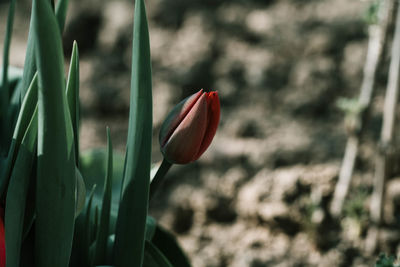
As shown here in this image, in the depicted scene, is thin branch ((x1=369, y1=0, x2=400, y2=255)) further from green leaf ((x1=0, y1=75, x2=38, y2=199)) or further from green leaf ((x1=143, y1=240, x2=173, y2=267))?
green leaf ((x1=0, y1=75, x2=38, y2=199))

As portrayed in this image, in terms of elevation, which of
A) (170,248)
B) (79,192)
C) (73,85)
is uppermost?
(73,85)

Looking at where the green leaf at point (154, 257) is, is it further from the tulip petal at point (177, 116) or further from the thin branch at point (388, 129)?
the thin branch at point (388, 129)

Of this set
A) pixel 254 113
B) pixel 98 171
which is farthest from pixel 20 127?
pixel 254 113

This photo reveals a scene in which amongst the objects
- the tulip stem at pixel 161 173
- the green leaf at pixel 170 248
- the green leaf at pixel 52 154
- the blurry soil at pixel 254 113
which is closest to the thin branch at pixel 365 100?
the blurry soil at pixel 254 113

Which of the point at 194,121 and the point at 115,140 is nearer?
the point at 194,121

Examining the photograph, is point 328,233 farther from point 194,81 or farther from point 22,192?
point 22,192

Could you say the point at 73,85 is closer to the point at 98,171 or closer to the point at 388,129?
the point at 98,171

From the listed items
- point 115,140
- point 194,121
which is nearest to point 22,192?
point 194,121

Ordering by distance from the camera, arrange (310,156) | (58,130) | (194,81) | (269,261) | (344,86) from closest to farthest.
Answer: (58,130) < (269,261) < (310,156) < (344,86) < (194,81)

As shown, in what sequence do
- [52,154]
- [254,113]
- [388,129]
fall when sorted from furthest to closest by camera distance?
[254,113] < [388,129] < [52,154]
